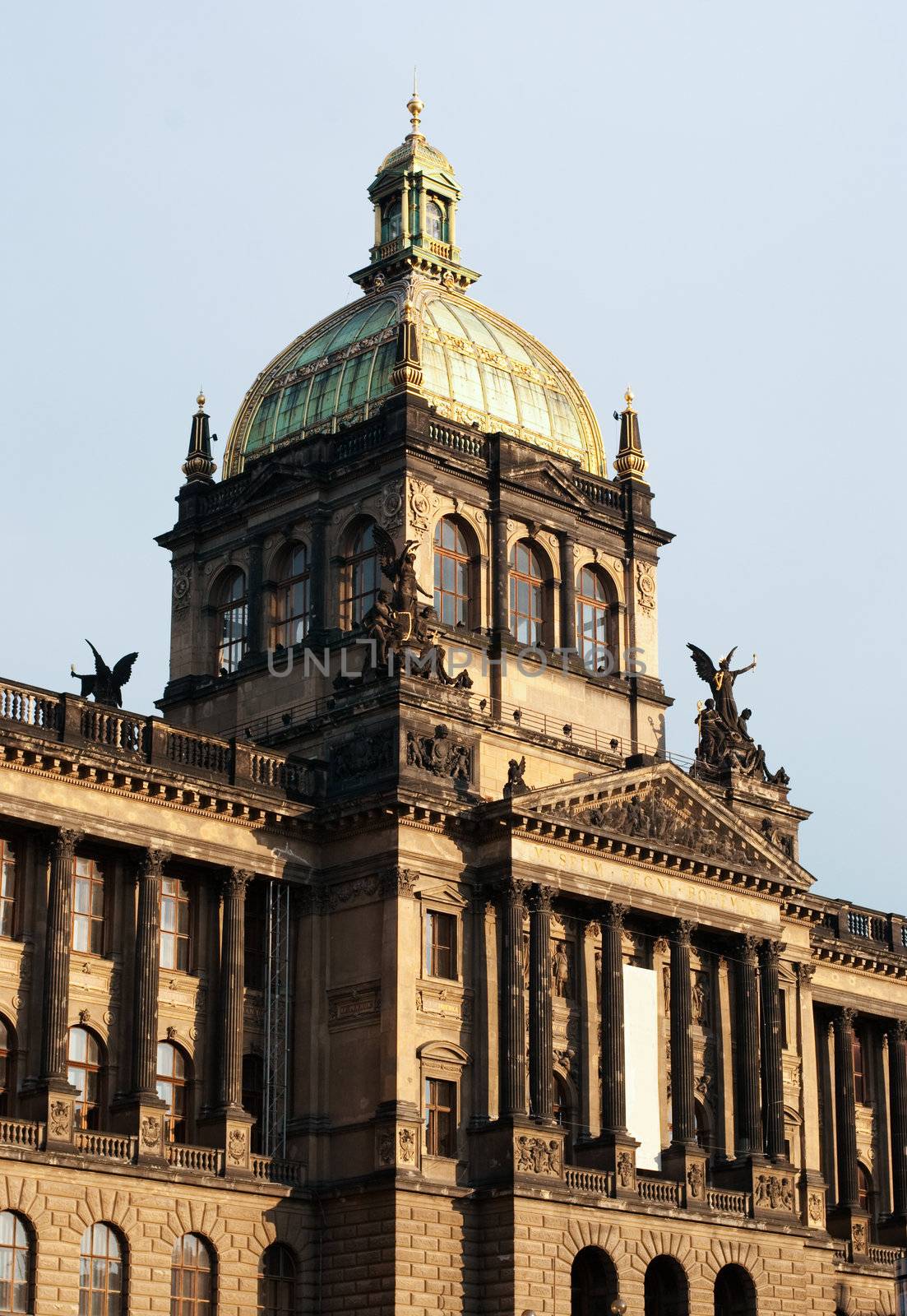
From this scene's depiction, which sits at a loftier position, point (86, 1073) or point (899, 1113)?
point (899, 1113)

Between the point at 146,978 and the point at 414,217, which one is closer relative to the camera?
the point at 146,978

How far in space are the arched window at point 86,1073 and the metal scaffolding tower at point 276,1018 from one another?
5194mm

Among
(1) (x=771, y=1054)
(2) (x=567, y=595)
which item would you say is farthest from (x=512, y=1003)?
(2) (x=567, y=595)

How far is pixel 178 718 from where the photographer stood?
3324 inches

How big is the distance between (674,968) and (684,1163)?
5638 millimetres

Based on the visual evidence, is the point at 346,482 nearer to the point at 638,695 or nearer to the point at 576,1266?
the point at 638,695

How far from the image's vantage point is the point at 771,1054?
77312 mm

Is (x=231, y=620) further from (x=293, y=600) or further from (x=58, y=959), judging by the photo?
(x=58, y=959)

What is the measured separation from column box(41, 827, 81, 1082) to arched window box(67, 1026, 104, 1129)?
1.18 metres

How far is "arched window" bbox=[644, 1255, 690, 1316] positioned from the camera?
236 ft

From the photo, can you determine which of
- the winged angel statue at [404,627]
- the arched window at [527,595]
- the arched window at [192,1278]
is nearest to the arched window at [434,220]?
the arched window at [527,595]

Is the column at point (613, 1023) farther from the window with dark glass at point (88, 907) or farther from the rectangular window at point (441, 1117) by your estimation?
the window with dark glass at point (88, 907)

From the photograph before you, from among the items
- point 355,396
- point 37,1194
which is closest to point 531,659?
point 355,396

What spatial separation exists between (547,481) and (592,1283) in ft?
86.3
